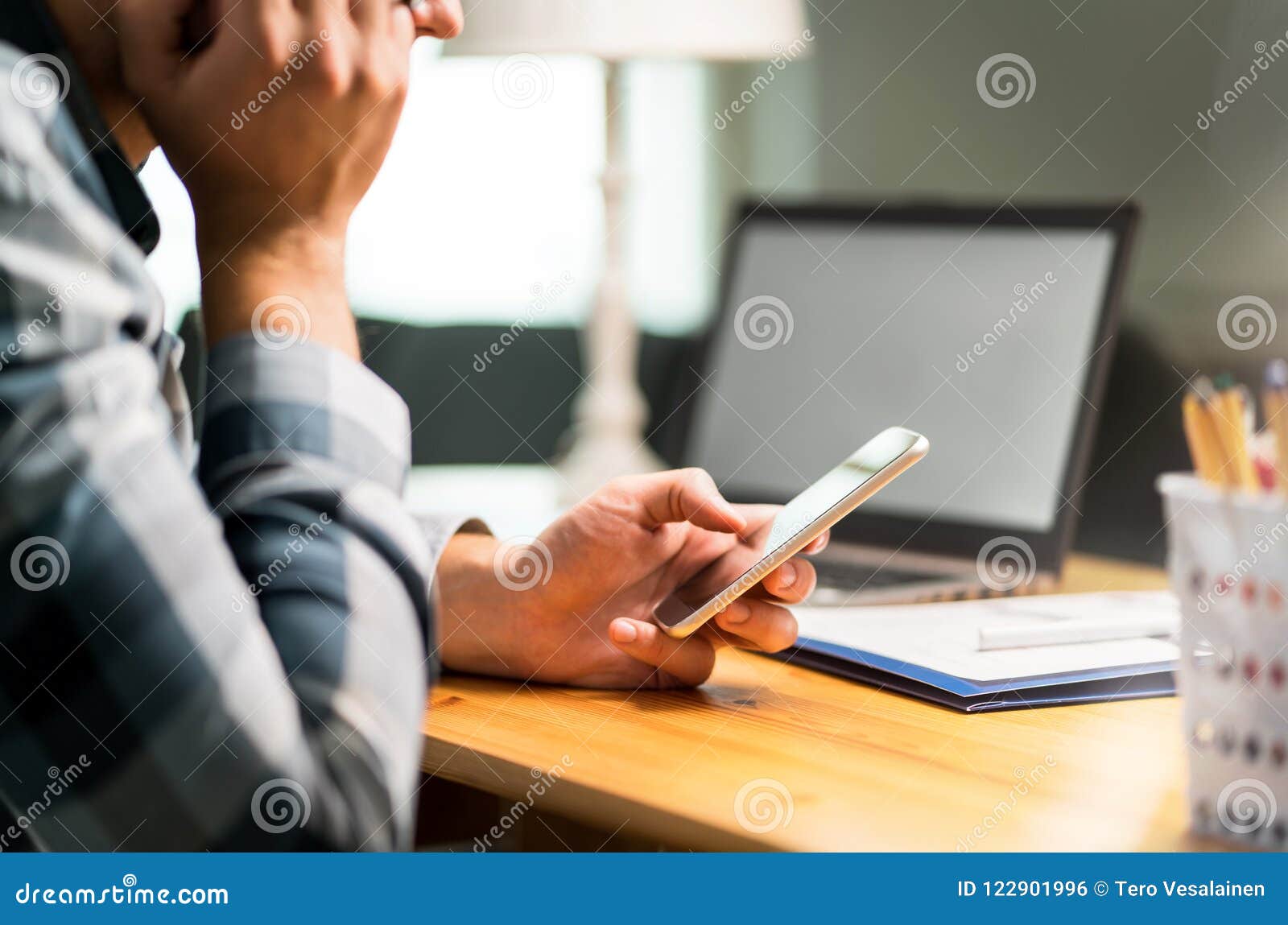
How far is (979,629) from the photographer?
78 cm

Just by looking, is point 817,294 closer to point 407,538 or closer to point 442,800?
point 442,800

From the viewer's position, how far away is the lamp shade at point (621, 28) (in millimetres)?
1320

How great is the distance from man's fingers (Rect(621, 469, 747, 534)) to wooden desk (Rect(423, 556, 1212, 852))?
0.10 metres

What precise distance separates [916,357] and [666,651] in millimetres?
530

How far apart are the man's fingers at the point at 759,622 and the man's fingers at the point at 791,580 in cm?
1

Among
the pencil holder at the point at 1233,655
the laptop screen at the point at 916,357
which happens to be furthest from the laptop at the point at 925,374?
the pencil holder at the point at 1233,655

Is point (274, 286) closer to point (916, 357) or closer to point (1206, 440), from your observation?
point (1206, 440)

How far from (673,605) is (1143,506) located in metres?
0.57

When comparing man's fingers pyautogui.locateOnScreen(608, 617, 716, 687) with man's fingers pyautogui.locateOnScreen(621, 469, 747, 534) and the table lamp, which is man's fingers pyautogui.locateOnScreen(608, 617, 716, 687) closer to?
man's fingers pyautogui.locateOnScreen(621, 469, 747, 534)

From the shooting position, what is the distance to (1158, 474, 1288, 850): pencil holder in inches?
19.4

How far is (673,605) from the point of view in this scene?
0.80 metres

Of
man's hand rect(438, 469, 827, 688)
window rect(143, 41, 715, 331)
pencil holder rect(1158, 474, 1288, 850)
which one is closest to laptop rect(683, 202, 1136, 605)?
man's hand rect(438, 469, 827, 688)

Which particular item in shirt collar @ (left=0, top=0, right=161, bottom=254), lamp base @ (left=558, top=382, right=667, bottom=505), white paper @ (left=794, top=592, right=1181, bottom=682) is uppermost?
lamp base @ (left=558, top=382, right=667, bottom=505)

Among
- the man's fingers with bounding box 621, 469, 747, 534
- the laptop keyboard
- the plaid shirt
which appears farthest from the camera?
the laptop keyboard
